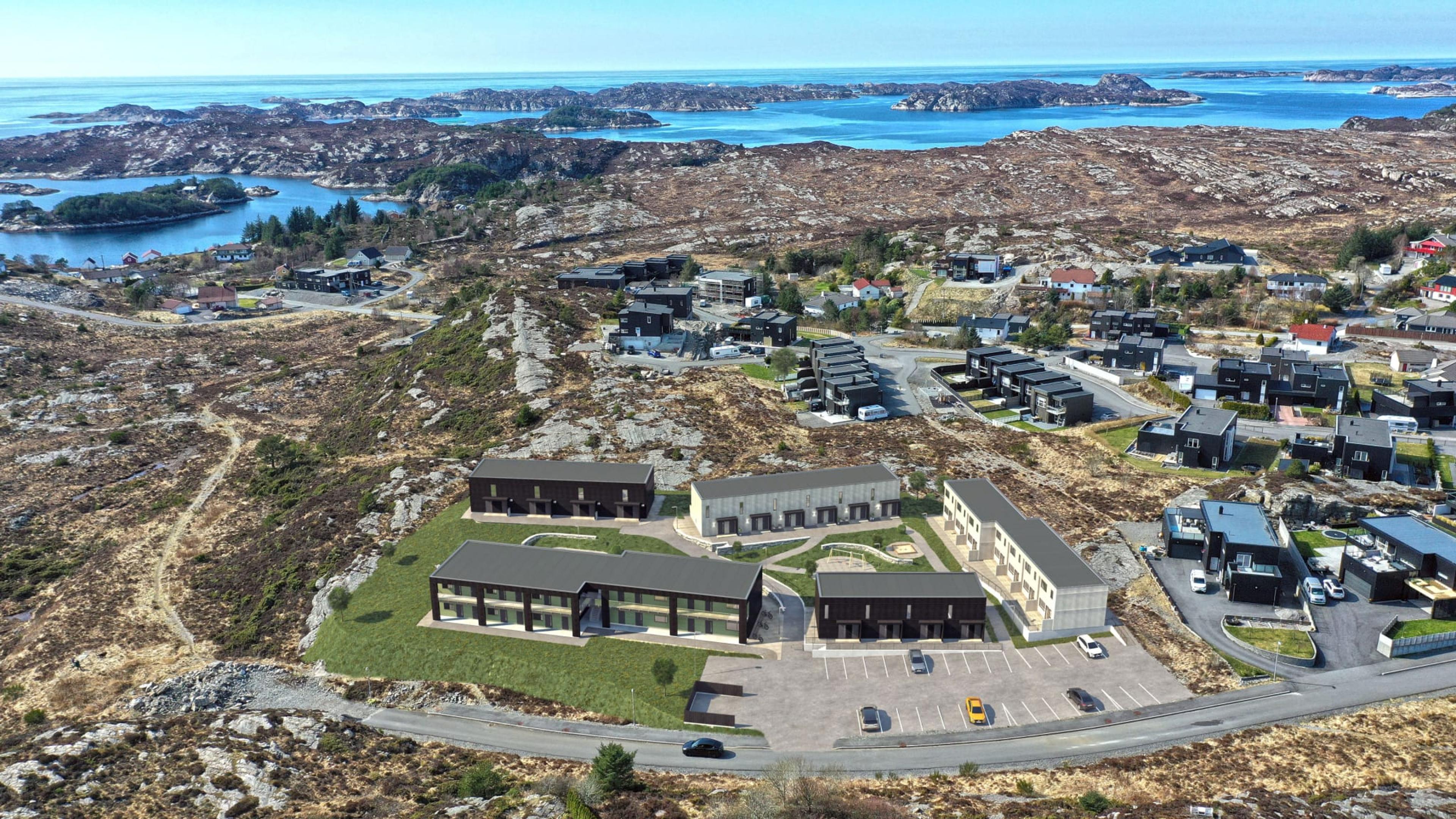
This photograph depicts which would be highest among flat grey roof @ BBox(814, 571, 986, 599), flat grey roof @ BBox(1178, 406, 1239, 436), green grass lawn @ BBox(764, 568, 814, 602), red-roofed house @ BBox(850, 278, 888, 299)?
red-roofed house @ BBox(850, 278, 888, 299)

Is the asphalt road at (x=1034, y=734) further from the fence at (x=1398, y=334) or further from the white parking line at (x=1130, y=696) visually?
the fence at (x=1398, y=334)

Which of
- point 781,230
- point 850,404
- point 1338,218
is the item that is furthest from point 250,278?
point 1338,218

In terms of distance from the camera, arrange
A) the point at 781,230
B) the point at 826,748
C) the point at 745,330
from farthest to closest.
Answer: the point at 781,230, the point at 745,330, the point at 826,748

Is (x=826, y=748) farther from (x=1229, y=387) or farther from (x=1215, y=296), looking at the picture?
(x=1215, y=296)

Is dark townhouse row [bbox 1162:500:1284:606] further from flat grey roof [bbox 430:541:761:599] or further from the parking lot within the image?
flat grey roof [bbox 430:541:761:599]

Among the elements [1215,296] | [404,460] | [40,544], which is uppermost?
[1215,296]

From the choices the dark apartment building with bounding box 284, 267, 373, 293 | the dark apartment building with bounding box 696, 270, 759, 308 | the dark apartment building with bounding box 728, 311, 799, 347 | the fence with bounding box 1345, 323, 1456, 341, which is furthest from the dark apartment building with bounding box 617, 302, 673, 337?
the fence with bounding box 1345, 323, 1456, 341
